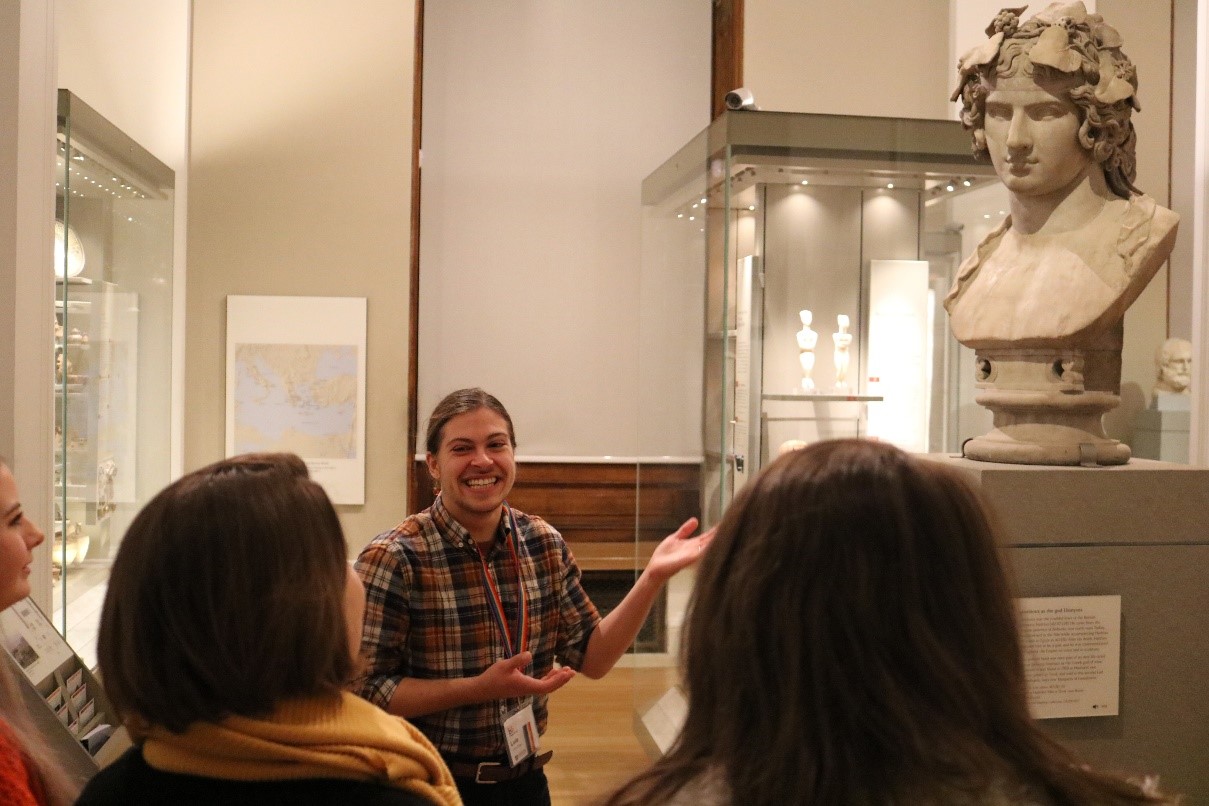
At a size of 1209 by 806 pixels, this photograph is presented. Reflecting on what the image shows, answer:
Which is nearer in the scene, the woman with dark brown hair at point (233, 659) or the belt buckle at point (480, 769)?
the woman with dark brown hair at point (233, 659)

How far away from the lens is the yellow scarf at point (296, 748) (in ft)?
4.21

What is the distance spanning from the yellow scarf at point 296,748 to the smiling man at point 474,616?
3.23 feet

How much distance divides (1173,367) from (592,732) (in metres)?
3.29

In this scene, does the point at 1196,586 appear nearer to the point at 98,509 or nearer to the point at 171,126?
the point at 98,509

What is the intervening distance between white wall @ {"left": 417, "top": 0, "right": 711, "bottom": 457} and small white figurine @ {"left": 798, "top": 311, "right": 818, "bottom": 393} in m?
3.19

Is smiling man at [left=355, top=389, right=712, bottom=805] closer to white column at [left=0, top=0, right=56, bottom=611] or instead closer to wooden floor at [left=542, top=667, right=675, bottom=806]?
white column at [left=0, top=0, right=56, bottom=611]

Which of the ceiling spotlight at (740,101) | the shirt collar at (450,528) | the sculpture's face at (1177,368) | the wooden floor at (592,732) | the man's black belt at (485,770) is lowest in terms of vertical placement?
the wooden floor at (592,732)

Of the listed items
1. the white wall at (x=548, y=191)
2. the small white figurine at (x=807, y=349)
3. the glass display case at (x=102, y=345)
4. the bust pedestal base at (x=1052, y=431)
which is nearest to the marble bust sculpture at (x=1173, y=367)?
the small white figurine at (x=807, y=349)

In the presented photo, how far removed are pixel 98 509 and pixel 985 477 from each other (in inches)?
139

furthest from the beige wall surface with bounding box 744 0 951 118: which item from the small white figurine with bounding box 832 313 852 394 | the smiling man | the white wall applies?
the smiling man

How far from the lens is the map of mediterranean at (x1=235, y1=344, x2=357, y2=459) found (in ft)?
19.6

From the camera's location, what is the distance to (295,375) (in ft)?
19.6

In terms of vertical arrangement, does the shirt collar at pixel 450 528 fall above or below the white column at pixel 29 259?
below

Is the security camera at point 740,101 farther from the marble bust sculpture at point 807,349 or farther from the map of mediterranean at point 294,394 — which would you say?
the map of mediterranean at point 294,394
